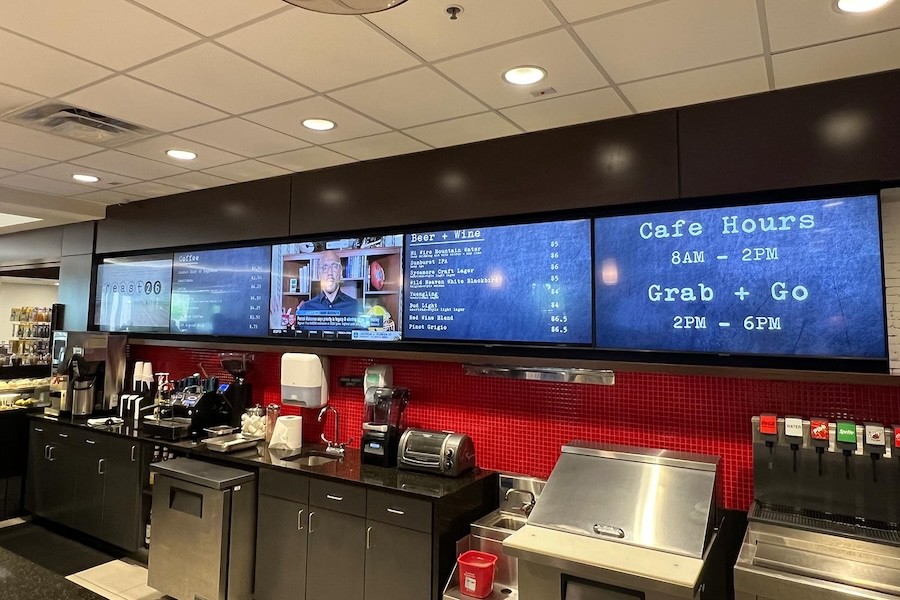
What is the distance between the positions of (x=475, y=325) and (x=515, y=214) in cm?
70

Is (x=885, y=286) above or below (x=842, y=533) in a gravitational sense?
above

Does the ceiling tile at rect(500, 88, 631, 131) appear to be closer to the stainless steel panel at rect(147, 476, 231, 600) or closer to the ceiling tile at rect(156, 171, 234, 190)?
the ceiling tile at rect(156, 171, 234, 190)

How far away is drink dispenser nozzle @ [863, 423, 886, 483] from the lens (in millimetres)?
2316

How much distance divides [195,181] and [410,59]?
110 inches

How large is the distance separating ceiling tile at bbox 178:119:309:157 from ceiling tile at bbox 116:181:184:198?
1.39m

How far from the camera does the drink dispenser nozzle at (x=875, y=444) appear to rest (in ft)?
7.60

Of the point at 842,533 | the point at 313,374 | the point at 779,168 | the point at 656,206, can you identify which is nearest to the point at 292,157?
the point at 313,374

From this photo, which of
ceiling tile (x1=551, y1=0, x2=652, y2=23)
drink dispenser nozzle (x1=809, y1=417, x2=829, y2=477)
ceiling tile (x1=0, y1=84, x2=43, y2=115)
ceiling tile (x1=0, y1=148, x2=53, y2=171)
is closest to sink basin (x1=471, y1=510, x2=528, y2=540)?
drink dispenser nozzle (x1=809, y1=417, x2=829, y2=477)

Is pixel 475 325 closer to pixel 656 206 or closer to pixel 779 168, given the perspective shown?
pixel 656 206

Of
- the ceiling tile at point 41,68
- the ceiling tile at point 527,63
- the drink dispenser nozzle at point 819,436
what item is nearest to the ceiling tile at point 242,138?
the ceiling tile at point 41,68

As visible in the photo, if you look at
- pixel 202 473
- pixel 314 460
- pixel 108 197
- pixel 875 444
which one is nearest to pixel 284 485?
pixel 314 460

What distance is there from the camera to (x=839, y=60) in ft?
7.41

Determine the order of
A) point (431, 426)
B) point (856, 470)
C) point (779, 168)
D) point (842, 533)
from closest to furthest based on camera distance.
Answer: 1. point (842, 533)
2. point (856, 470)
3. point (779, 168)
4. point (431, 426)

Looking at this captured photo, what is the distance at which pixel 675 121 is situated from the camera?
276 centimetres
